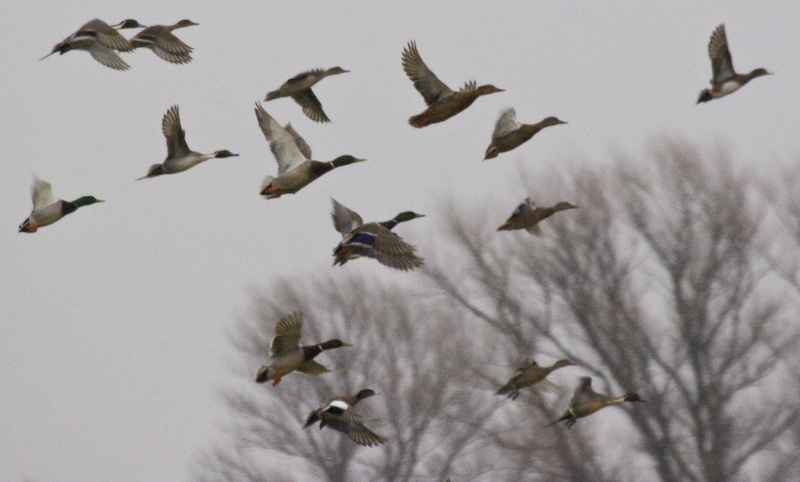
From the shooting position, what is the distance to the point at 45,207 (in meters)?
9.65

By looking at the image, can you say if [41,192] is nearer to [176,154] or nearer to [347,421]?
[176,154]

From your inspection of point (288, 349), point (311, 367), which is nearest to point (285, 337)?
point (288, 349)

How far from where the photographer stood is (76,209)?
980 cm

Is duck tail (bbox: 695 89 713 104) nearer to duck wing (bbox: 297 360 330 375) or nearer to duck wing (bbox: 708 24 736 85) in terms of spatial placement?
duck wing (bbox: 708 24 736 85)

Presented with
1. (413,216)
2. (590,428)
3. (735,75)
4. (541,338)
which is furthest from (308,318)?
(735,75)

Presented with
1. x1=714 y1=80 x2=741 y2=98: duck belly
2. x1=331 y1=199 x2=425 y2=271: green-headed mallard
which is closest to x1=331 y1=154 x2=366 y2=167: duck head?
x1=331 y1=199 x2=425 y2=271: green-headed mallard

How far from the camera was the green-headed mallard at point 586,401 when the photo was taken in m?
9.48

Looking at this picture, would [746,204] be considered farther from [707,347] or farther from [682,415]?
[682,415]

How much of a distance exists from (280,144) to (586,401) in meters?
3.51

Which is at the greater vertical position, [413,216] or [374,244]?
[413,216]

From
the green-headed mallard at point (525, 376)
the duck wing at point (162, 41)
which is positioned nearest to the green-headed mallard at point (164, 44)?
the duck wing at point (162, 41)

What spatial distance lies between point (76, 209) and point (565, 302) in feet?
53.4

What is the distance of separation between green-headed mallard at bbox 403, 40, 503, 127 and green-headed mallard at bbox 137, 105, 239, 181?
5.51 ft

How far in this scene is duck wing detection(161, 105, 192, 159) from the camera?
31.7 feet
